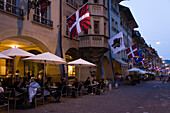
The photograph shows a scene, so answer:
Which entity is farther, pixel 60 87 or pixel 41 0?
pixel 41 0

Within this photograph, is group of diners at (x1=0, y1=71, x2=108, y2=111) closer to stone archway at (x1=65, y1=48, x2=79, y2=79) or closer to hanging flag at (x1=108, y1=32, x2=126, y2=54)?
stone archway at (x1=65, y1=48, x2=79, y2=79)

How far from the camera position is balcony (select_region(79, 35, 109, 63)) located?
20359 mm

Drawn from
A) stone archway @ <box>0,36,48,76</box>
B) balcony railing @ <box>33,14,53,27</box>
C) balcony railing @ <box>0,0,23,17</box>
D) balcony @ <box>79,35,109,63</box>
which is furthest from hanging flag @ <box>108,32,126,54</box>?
balcony railing @ <box>0,0,23,17</box>

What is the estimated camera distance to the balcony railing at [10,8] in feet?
39.0

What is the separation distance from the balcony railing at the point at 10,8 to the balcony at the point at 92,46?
28.7 feet

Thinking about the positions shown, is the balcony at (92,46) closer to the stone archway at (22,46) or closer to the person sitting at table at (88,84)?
the stone archway at (22,46)

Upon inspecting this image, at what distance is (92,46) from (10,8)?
32.3ft

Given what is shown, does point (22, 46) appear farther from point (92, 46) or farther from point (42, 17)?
point (92, 46)

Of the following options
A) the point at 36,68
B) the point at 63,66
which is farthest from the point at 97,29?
the point at 36,68

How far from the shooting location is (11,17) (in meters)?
12.4

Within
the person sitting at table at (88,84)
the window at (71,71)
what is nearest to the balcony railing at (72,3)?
the window at (71,71)

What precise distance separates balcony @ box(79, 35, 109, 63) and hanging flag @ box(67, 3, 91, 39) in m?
5.93

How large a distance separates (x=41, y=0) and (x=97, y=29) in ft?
31.1

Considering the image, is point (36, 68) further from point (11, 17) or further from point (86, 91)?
point (11, 17)
